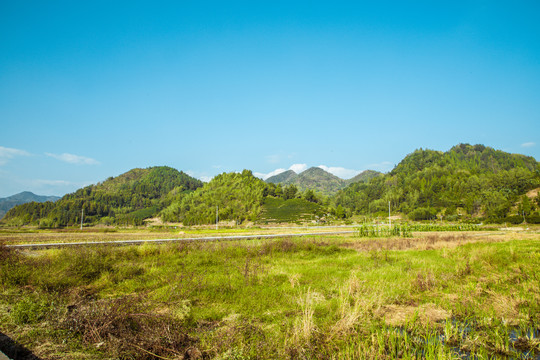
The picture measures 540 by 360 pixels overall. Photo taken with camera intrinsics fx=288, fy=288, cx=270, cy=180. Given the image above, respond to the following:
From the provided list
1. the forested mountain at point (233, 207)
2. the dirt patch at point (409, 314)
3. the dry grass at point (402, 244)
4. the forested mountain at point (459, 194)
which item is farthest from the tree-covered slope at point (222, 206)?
the dirt patch at point (409, 314)

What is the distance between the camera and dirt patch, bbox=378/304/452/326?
25.3 feet

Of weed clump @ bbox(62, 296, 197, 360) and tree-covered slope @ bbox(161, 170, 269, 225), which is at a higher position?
tree-covered slope @ bbox(161, 170, 269, 225)

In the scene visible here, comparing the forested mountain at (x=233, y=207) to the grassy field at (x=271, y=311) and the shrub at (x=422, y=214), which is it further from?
the grassy field at (x=271, y=311)

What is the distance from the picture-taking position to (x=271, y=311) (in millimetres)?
8211

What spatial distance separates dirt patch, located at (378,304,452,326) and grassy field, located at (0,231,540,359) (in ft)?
0.11

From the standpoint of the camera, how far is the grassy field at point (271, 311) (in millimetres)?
5605

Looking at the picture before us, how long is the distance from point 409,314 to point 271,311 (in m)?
3.96

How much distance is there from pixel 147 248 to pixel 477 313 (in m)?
18.0

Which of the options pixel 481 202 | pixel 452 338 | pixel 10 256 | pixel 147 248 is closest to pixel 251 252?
pixel 147 248

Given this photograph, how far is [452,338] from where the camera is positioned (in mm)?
6719

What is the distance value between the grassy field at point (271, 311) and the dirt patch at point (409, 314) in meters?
0.03

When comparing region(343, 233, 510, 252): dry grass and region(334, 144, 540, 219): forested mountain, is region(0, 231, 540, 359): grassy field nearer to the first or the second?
region(343, 233, 510, 252): dry grass


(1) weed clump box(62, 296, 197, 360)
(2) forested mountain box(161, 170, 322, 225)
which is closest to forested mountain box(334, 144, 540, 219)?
(2) forested mountain box(161, 170, 322, 225)

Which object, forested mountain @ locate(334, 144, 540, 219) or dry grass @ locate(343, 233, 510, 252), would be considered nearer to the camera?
dry grass @ locate(343, 233, 510, 252)
